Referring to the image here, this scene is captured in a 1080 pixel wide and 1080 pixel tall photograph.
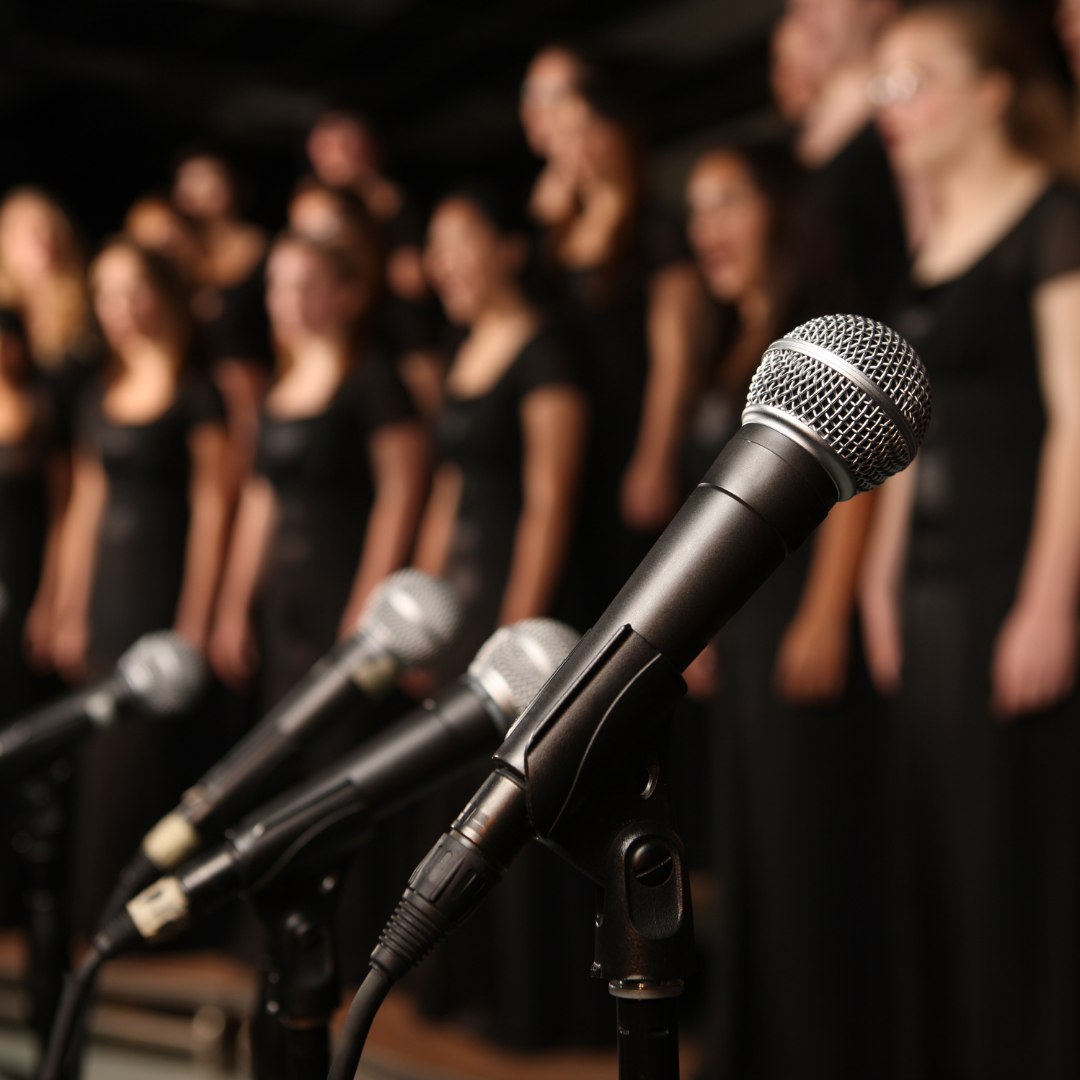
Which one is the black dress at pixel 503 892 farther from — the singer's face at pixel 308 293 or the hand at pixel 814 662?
the hand at pixel 814 662

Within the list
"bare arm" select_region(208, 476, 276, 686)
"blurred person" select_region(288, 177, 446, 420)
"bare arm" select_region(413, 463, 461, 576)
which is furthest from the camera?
"bare arm" select_region(208, 476, 276, 686)

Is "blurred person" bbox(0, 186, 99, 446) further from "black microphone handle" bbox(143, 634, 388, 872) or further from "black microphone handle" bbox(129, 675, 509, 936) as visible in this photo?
"black microphone handle" bbox(129, 675, 509, 936)

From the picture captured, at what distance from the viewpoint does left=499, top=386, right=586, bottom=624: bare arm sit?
104 inches

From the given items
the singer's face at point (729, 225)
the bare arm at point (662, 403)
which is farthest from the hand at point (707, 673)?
the singer's face at point (729, 225)

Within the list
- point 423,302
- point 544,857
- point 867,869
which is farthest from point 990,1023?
point 423,302

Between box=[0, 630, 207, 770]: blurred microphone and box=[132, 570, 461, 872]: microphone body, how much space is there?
0.29m

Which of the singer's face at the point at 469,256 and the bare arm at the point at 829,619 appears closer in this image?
the bare arm at the point at 829,619

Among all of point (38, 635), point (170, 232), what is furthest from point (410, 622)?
point (170, 232)

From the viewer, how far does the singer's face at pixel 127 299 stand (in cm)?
339

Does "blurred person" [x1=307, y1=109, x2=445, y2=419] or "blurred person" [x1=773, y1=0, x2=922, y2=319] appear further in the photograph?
"blurred person" [x1=307, y1=109, x2=445, y2=419]

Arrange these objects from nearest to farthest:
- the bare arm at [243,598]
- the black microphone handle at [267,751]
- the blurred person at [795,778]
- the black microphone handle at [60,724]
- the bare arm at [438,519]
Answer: the black microphone handle at [267,751] → the black microphone handle at [60,724] → the blurred person at [795,778] → the bare arm at [438,519] → the bare arm at [243,598]

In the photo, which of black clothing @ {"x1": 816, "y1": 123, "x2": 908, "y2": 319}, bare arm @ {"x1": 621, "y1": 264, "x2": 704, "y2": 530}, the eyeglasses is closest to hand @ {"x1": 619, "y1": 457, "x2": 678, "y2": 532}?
bare arm @ {"x1": 621, "y1": 264, "x2": 704, "y2": 530}

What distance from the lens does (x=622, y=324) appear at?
→ 2998mm

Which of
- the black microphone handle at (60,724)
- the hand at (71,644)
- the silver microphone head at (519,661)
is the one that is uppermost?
the hand at (71,644)
